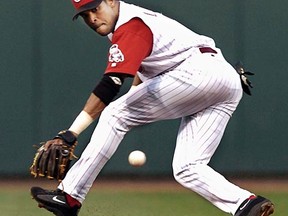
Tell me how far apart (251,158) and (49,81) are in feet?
7.35

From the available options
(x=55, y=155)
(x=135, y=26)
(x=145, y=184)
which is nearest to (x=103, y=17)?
(x=135, y=26)

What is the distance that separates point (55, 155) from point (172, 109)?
76 cm

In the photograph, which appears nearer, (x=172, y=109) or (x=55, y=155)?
(x=55, y=155)

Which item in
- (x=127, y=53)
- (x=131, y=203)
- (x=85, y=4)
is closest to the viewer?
(x=127, y=53)

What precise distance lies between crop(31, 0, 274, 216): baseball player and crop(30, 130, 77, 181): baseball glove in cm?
3

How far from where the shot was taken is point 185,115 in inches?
226

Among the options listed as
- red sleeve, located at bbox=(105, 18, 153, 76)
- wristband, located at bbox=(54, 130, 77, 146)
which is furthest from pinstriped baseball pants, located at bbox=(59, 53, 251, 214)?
red sleeve, located at bbox=(105, 18, 153, 76)

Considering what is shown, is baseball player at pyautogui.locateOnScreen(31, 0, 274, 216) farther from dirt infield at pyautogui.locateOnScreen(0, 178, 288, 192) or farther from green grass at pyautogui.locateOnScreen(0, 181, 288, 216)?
dirt infield at pyautogui.locateOnScreen(0, 178, 288, 192)

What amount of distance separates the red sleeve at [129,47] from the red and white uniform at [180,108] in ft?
0.63

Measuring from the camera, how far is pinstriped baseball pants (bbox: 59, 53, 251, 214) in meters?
5.55

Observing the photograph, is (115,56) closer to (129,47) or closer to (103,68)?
(129,47)

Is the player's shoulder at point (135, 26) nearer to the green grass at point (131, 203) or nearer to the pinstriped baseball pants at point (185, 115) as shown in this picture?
the pinstriped baseball pants at point (185, 115)

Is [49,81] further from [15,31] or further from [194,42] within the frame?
[194,42]

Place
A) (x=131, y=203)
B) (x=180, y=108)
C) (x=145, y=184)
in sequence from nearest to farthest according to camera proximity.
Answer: (x=180, y=108) < (x=131, y=203) < (x=145, y=184)
